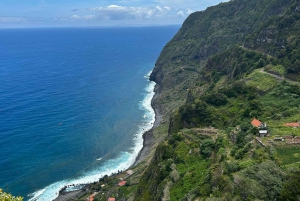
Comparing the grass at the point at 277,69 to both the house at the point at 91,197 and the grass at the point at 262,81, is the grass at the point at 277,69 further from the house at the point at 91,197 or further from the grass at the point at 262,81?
the house at the point at 91,197

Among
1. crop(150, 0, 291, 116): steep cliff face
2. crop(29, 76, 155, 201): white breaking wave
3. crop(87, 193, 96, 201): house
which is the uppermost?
crop(150, 0, 291, 116): steep cliff face

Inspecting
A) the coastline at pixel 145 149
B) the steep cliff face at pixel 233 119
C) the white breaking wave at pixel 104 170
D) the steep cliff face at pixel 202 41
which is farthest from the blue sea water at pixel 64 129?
the steep cliff face at pixel 233 119

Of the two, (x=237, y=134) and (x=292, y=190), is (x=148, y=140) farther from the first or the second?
(x=292, y=190)

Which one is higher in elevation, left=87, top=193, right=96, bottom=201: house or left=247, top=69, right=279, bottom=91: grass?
left=247, top=69, right=279, bottom=91: grass

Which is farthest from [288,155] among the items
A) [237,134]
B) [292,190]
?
[292,190]

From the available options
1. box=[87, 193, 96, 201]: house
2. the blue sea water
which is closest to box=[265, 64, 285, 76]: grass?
the blue sea water

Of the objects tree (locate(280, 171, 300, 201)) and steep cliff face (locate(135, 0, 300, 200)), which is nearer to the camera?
tree (locate(280, 171, 300, 201))

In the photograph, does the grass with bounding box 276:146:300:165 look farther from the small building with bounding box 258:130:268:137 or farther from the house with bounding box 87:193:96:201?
the house with bounding box 87:193:96:201
